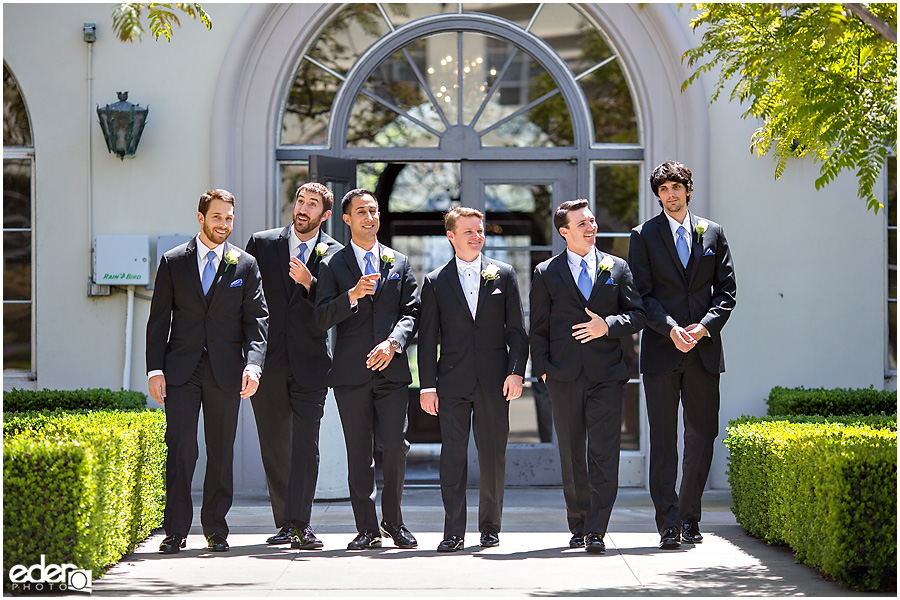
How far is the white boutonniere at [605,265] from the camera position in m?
6.23

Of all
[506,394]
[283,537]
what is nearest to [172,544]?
[283,537]

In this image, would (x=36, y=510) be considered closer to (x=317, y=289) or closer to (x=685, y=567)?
(x=317, y=289)

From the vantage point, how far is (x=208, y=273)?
627cm

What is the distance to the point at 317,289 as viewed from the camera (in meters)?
6.34

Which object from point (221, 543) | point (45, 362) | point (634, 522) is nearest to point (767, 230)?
point (634, 522)

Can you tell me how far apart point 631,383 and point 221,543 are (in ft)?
13.8

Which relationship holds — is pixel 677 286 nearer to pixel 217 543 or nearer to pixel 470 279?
pixel 470 279

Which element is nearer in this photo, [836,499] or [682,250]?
[836,499]

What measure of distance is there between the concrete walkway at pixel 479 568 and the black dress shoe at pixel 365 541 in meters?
0.08

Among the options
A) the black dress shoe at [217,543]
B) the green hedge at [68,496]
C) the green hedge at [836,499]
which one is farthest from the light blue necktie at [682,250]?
the green hedge at [68,496]

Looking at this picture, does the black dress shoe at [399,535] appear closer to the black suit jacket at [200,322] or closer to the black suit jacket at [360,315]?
the black suit jacket at [360,315]

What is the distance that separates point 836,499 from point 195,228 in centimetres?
564

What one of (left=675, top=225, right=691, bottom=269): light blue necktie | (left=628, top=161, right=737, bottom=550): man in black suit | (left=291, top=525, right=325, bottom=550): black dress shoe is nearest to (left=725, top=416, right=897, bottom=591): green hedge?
(left=628, top=161, right=737, bottom=550): man in black suit

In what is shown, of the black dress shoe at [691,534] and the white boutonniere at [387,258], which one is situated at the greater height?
the white boutonniere at [387,258]
